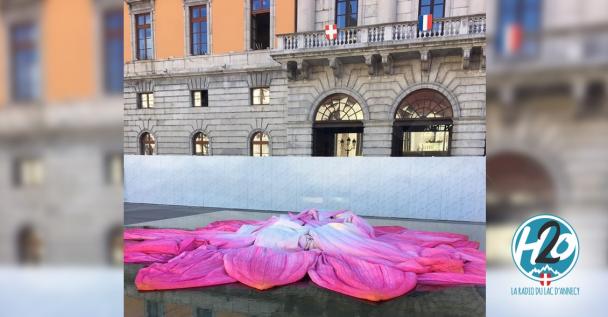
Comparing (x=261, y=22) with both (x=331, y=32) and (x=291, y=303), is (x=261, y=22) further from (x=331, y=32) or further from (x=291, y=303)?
(x=291, y=303)

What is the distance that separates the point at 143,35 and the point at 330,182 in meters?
4.62

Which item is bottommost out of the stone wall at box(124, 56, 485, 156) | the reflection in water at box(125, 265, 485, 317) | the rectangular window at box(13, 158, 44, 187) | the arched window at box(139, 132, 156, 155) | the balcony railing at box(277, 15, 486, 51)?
the reflection in water at box(125, 265, 485, 317)

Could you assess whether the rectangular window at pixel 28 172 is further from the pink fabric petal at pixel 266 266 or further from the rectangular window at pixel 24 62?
→ the pink fabric petal at pixel 266 266

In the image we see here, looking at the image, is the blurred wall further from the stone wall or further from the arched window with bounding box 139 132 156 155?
the arched window with bounding box 139 132 156 155

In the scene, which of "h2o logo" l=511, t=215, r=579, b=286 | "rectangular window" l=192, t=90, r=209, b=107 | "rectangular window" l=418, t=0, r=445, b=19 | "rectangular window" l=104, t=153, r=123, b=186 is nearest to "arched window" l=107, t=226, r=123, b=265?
"rectangular window" l=104, t=153, r=123, b=186

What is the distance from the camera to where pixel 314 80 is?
5.86 m

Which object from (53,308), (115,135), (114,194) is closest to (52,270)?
(53,308)

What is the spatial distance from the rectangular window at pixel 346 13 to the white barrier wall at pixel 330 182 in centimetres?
241

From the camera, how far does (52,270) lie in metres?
3.65

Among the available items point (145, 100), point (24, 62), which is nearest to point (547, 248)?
point (24, 62)

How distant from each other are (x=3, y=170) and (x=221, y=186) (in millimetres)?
3997

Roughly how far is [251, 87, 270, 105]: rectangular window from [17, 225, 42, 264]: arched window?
3.82 metres

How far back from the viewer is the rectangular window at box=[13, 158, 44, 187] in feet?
11.7

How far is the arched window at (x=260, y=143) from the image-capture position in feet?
20.2
